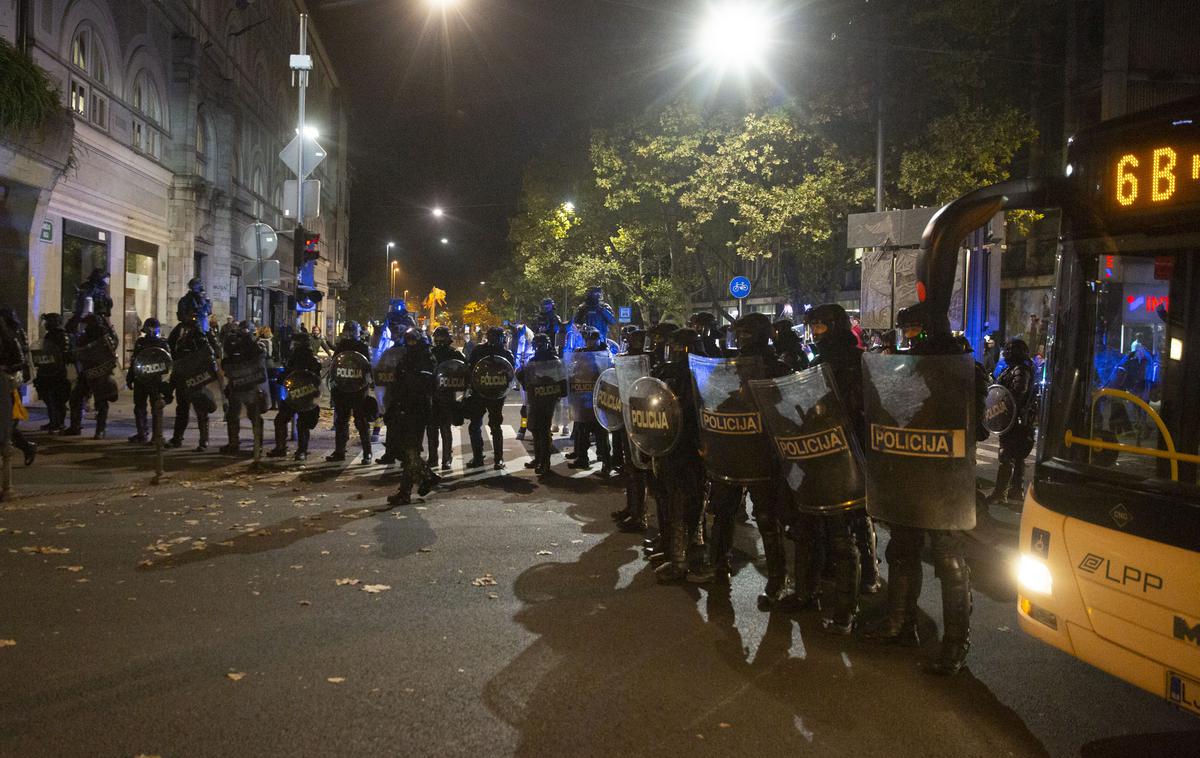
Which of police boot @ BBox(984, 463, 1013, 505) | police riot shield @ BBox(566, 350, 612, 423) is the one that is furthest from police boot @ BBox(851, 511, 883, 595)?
police riot shield @ BBox(566, 350, 612, 423)

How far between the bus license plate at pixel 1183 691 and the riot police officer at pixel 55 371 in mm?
14692

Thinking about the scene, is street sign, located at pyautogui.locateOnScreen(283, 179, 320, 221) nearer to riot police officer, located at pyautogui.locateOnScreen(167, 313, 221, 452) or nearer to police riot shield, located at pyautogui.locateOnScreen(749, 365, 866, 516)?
riot police officer, located at pyautogui.locateOnScreen(167, 313, 221, 452)

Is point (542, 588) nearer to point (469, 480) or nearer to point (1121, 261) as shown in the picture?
point (1121, 261)

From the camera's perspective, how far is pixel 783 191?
2345 centimetres

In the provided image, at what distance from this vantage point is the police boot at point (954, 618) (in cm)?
480

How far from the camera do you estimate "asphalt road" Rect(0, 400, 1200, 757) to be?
3986 mm

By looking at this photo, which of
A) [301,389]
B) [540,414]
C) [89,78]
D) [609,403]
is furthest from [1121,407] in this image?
[89,78]

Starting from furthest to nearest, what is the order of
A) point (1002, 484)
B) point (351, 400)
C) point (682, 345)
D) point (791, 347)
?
point (351, 400)
point (1002, 484)
point (791, 347)
point (682, 345)

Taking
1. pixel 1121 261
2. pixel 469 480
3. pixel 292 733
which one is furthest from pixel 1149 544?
pixel 469 480

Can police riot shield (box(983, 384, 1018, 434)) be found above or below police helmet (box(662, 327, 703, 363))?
below

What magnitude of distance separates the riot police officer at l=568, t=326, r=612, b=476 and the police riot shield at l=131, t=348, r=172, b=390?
5738mm

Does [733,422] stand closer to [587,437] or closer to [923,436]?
[923,436]

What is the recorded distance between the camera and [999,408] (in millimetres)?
9492

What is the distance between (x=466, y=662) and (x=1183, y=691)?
338 centimetres
